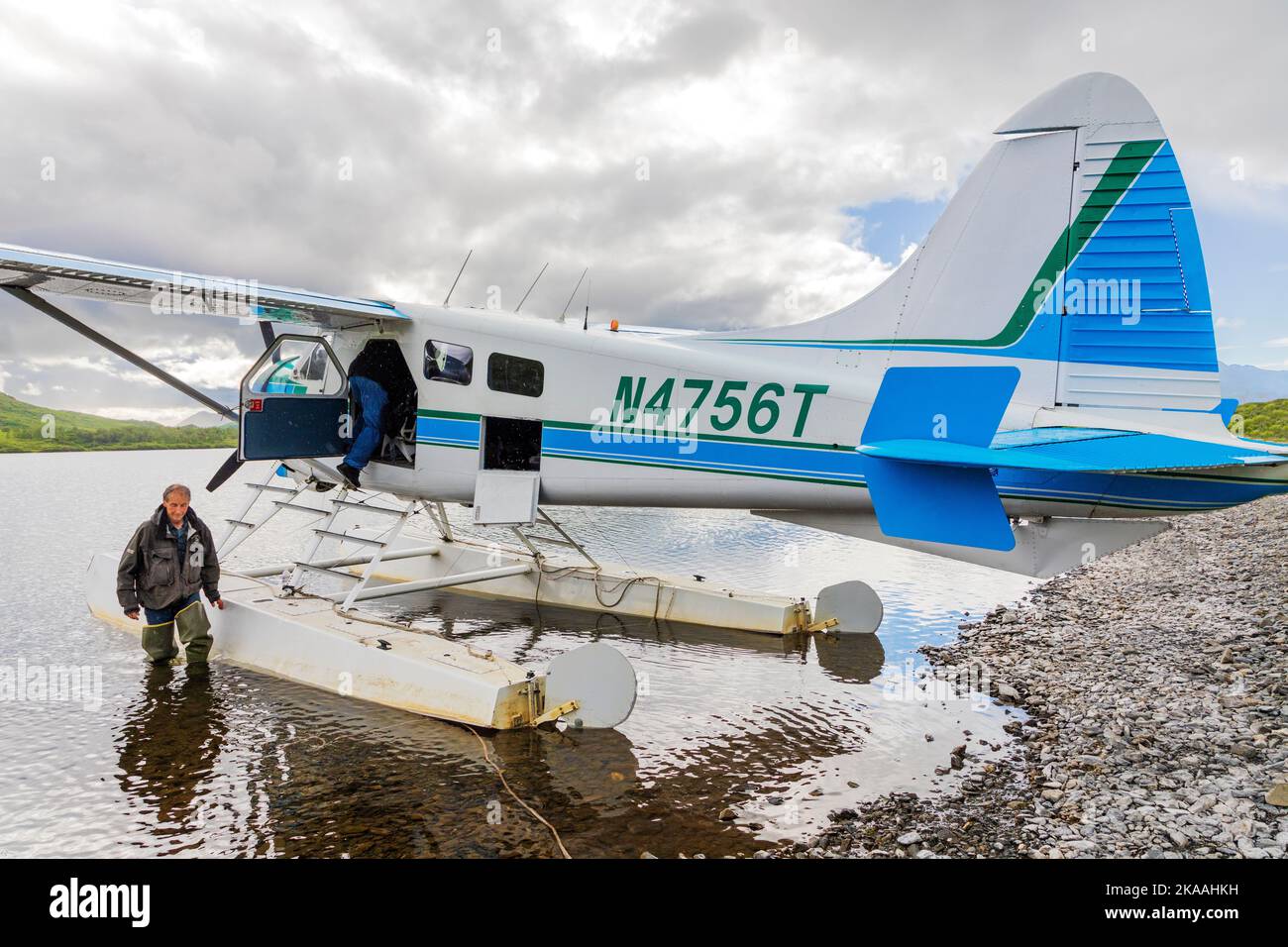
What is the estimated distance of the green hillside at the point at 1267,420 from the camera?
40688 millimetres

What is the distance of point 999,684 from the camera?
682cm

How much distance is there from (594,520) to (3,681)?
63.9 feet

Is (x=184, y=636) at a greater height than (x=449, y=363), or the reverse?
(x=449, y=363)

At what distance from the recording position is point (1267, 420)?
45000 millimetres

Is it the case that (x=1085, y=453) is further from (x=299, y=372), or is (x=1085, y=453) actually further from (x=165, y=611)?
(x=165, y=611)

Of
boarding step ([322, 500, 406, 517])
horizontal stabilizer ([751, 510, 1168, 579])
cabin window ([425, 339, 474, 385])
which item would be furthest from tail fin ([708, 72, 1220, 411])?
boarding step ([322, 500, 406, 517])

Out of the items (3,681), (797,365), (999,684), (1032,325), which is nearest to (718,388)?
(797,365)

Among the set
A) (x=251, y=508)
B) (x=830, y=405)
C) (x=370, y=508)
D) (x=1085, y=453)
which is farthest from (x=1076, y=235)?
(x=251, y=508)

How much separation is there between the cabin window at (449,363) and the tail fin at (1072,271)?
3.60 metres

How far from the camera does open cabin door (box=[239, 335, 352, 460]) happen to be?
645 centimetres

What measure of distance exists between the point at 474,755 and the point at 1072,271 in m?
5.69

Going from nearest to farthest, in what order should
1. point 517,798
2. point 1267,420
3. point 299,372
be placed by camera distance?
point 517,798 < point 299,372 < point 1267,420
